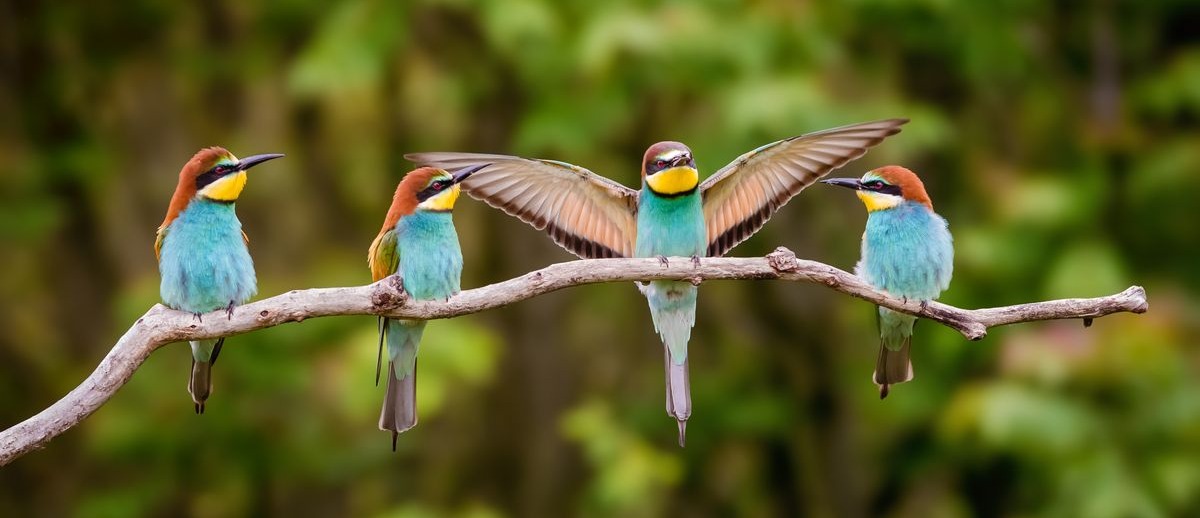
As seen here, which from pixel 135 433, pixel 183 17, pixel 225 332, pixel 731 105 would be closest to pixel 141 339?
pixel 225 332

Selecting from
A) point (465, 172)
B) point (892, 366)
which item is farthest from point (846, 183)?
point (465, 172)

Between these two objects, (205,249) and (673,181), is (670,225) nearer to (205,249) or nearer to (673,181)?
(673,181)

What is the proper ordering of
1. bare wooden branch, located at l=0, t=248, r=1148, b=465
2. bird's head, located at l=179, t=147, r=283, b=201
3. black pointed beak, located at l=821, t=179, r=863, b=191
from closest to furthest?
bare wooden branch, located at l=0, t=248, r=1148, b=465, black pointed beak, located at l=821, t=179, r=863, b=191, bird's head, located at l=179, t=147, r=283, b=201

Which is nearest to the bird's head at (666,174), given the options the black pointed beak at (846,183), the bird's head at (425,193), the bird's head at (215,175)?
the black pointed beak at (846,183)

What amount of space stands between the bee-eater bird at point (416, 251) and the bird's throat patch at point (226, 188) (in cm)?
38

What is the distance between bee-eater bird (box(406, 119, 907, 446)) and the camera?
3412mm

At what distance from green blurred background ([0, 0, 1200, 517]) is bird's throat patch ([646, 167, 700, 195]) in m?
3.03

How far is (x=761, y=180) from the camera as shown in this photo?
139 inches

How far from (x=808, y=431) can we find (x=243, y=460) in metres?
3.73

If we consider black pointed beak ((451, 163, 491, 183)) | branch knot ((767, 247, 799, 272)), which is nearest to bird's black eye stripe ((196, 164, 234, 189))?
black pointed beak ((451, 163, 491, 183))

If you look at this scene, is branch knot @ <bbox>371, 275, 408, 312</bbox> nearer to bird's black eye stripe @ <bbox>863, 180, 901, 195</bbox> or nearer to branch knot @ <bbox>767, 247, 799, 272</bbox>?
branch knot @ <bbox>767, 247, 799, 272</bbox>

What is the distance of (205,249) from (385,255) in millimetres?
470

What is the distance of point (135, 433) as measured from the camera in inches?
321

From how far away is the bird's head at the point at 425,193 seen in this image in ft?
11.1
